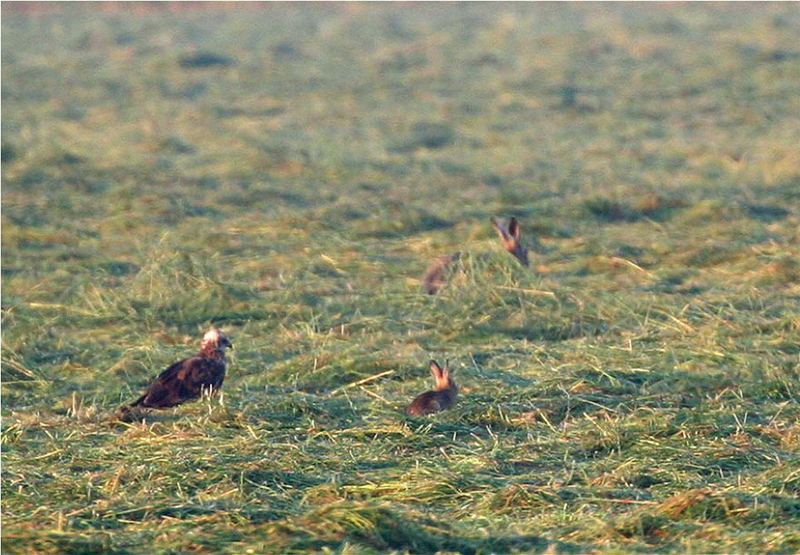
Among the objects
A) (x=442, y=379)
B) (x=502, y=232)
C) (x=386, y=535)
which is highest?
(x=386, y=535)

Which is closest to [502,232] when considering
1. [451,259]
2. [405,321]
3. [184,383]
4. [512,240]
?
[512,240]

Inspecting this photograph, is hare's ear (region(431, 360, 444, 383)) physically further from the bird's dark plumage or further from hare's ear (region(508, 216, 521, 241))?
hare's ear (region(508, 216, 521, 241))

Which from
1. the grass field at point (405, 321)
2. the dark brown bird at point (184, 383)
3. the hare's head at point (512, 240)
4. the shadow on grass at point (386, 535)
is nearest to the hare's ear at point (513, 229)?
the hare's head at point (512, 240)

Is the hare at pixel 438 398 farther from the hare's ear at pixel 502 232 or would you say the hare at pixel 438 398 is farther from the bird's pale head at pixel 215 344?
the hare's ear at pixel 502 232

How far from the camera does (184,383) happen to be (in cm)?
684

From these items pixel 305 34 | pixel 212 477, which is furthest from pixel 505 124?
pixel 305 34

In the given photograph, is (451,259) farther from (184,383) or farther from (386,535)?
(386,535)

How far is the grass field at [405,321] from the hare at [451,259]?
0.13 m

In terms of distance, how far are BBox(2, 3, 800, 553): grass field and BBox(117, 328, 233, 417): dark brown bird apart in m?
0.14

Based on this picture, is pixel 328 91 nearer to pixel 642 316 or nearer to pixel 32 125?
pixel 32 125

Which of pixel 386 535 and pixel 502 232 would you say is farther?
pixel 502 232

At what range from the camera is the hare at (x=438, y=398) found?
6.56 metres

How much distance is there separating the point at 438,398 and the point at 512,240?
3.45 meters

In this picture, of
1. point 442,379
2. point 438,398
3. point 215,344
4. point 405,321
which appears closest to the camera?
point 438,398
